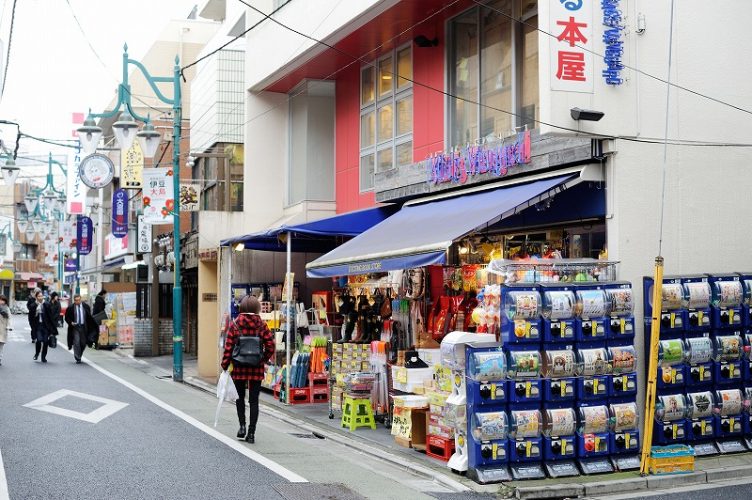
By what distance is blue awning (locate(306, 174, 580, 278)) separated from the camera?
10.5 m

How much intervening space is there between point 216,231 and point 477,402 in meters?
13.4

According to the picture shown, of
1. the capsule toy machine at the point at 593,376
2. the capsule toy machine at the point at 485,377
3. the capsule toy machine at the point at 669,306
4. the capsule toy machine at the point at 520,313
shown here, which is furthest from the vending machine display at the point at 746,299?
the capsule toy machine at the point at 485,377

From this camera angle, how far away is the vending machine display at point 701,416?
10102mm

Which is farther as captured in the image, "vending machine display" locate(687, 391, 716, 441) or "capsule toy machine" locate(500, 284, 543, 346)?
"vending machine display" locate(687, 391, 716, 441)

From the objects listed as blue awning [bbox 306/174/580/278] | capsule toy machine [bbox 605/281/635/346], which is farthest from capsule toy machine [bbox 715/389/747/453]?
blue awning [bbox 306/174/580/278]

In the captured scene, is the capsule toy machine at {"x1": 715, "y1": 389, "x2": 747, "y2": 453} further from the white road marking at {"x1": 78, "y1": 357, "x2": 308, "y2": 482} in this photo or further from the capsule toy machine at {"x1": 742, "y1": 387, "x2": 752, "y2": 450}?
the white road marking at {"x1": 78, "y1": 357, "x2": 308, "y2": 482}

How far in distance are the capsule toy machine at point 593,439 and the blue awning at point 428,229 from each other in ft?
8.12

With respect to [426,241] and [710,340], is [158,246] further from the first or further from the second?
[710,340]

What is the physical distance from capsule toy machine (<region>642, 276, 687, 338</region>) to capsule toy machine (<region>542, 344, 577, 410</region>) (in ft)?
4.40

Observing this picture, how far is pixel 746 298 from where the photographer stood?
34.7 ft

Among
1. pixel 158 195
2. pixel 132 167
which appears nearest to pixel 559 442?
pixel 158 195

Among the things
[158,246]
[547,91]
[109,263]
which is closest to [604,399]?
[547,91]

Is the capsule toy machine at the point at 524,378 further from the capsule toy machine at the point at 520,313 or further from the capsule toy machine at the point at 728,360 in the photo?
the capsule toy machine at the point at 728,360

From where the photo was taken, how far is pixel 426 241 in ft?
35.5
